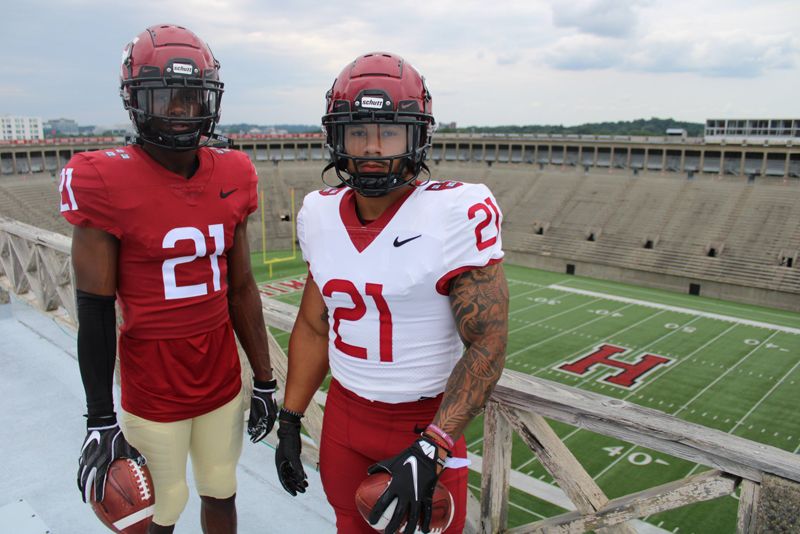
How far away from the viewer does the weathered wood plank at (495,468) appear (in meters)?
2.21

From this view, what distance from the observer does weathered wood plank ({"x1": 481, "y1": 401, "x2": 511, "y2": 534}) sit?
2.21 meters

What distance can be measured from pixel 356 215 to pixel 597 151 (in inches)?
1410

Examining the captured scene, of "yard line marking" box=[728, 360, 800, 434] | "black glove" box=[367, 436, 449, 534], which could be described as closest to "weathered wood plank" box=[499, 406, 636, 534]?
"black glove" box=[367, 436, 449, 534]

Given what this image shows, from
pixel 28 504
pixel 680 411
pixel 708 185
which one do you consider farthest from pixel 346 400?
pixel 708 185

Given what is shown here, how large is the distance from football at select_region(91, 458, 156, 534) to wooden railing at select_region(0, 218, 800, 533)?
102 centimetres

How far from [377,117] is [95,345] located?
3.74 feet

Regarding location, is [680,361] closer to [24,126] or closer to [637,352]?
[637,352]

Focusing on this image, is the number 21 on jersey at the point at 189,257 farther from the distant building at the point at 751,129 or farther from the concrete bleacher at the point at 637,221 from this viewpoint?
the distant building at the point at 751,129

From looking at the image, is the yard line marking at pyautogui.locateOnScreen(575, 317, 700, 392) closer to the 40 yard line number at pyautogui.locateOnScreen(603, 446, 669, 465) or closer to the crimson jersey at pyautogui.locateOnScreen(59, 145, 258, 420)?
the 40 yard line number at pyautogui.locateOnScreen(603, 446, 669, 465)

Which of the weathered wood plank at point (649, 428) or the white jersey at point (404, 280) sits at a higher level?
the white jersey at point (404, 280)

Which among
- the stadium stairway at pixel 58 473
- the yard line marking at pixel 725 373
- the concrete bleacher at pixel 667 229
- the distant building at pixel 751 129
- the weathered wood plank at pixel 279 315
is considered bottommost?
the yard line marking at pixel 725 373

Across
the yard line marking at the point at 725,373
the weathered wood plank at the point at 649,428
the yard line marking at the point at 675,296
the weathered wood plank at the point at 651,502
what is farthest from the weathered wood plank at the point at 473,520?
the yard line marking at the point at 675,296

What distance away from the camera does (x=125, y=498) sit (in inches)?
75.7

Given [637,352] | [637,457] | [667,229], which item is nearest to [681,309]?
[637,352]
